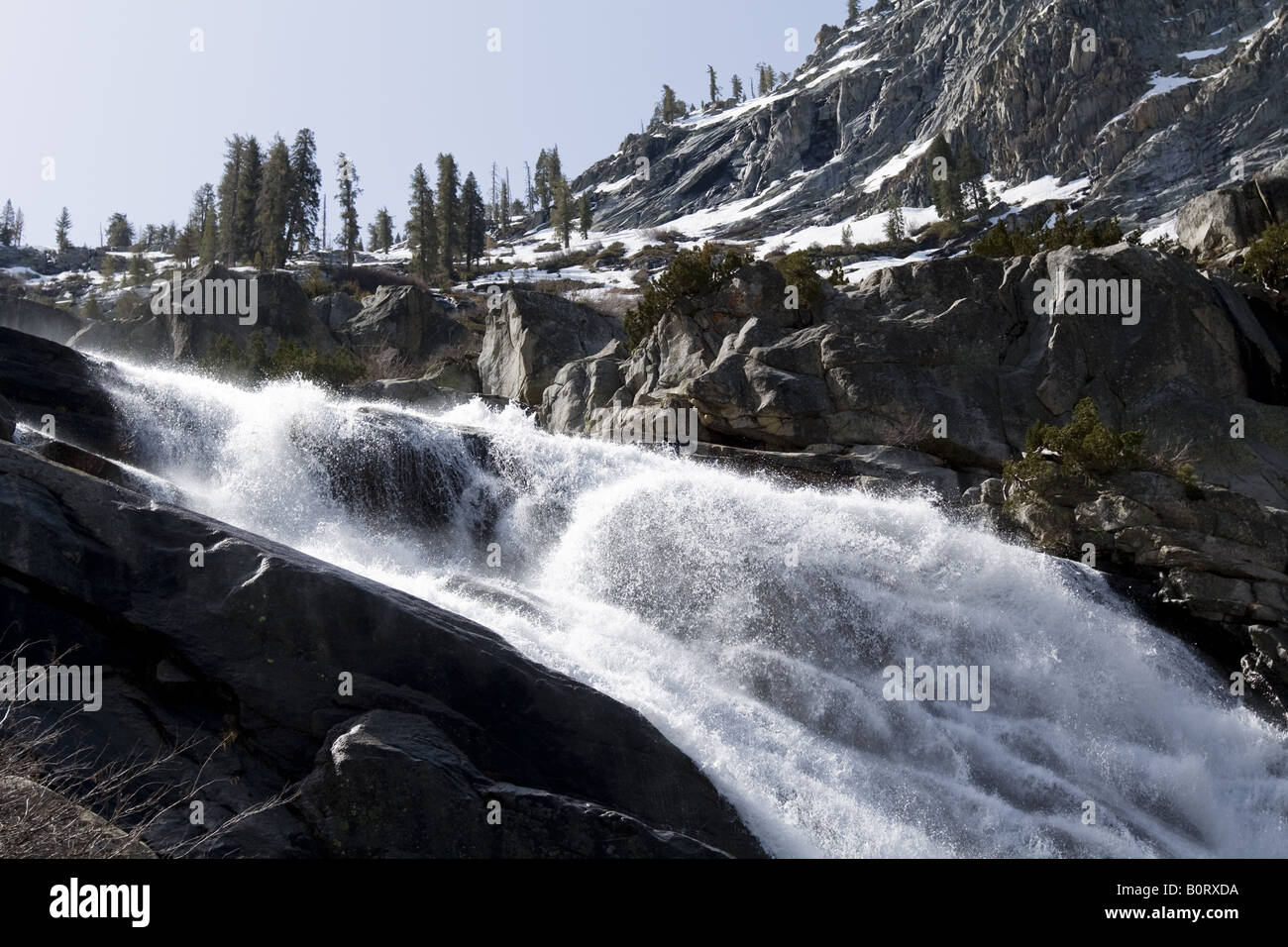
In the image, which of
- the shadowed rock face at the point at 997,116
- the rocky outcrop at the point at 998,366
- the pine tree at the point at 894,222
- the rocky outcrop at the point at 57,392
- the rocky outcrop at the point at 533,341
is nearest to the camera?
the rocky outcrop at the point at 57,392

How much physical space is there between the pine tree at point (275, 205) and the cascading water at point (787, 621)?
5163cm

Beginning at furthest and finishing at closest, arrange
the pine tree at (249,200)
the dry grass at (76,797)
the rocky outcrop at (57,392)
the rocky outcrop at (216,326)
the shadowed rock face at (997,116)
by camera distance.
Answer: the shadowed rock face at (997,116) < the pine tree at (249,200) < the rocky outcrop at (216,326) < the rocky outcrop at (57,392) < the dry grass at (76,797)

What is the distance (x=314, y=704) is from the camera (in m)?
9.41

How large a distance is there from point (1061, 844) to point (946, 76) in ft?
431

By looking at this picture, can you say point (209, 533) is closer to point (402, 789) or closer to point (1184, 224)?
point (402, 789)

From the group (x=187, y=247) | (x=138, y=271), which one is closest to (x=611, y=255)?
(x=187, y=247)

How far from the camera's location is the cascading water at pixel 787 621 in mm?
11594

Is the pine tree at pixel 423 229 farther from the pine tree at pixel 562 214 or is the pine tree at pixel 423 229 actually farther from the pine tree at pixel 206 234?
the pine tree at pixel 562 214

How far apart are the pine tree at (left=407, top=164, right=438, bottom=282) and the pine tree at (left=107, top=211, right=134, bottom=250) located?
66982mm

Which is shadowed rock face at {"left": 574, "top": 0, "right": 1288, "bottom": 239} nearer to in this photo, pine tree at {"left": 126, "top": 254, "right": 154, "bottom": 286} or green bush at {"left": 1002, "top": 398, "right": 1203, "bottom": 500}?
pine tree at {"left": 126, "top": 254, "right": 154, "bottom": 286}

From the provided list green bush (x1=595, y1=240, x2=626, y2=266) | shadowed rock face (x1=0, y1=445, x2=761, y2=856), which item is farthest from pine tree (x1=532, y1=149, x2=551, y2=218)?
shadowed rock face (x1=0, y1=445, x2=761, y2=856)

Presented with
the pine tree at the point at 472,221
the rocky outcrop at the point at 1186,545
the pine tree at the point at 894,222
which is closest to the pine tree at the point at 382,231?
the pine tree at the point at 472,221

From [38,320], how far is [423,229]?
38.4 m

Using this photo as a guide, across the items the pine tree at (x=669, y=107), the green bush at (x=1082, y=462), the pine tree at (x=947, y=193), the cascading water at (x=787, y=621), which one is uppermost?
the pine tree at (x=669, y=107)
